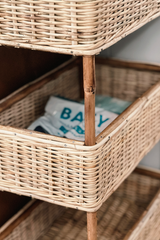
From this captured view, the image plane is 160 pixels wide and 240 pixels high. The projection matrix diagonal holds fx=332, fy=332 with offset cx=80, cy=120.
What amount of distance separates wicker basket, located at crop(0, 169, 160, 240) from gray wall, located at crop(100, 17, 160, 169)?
228 millimetres

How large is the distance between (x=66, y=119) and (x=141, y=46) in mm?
484

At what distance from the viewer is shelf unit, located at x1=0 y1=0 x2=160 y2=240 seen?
66 centimetres

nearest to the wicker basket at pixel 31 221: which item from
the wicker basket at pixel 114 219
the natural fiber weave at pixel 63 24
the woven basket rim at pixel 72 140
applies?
the wicker basket at pixel 114 219

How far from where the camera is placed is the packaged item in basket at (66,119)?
105 centimetres

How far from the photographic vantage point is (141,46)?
1.38 meters

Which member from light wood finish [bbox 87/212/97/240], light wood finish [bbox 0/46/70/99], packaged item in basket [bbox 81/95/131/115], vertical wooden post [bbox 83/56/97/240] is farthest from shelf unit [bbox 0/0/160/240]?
packaged item in basket [bbox 81/95/131/115]

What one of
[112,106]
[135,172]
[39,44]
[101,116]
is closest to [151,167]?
Result: [135,172]

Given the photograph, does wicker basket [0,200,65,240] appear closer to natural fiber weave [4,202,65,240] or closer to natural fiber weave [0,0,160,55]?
natural fiber weave [4,202,65,240]

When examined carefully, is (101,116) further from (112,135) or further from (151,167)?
(151,167)

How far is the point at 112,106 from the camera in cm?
131

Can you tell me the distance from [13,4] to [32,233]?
0.90 meters

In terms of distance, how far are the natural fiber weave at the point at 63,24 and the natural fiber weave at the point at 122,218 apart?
68cm

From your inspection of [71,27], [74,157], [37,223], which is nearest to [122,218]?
[37,223]

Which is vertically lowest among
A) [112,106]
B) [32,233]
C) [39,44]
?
[32,233]
